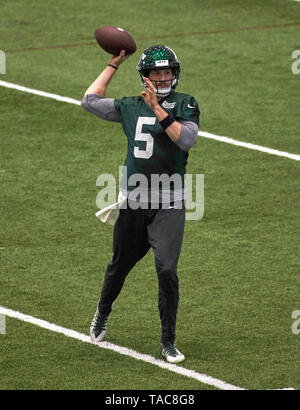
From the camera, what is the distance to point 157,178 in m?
7.97

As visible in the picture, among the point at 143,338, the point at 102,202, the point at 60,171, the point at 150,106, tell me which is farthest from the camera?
the point at 60,171

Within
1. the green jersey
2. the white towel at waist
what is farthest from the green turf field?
the green jersey

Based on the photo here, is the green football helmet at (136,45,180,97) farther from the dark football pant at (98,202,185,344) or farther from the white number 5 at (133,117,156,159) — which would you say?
the dark football pant at (98,202,185,344)

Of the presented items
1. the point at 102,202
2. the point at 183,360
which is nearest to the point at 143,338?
the point at 183,360

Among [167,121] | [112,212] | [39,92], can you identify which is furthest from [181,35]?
[167,121]

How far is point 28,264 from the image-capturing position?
32.6 feet

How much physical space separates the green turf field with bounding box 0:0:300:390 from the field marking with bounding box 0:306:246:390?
2.5 inches

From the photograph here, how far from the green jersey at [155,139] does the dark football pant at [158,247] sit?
0.93 feet

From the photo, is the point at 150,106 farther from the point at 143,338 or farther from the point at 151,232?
the point at 143,338

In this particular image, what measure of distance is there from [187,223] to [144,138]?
3.15 metres

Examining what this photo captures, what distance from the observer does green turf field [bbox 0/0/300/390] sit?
8.18 m

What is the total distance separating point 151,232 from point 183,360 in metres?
0.94

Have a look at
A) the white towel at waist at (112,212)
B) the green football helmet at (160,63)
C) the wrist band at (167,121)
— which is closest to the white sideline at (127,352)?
the white towel at waist at (112,212)

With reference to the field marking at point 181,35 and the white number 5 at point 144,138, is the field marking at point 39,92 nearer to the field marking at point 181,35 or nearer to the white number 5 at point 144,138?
the field marking at point 181,35
